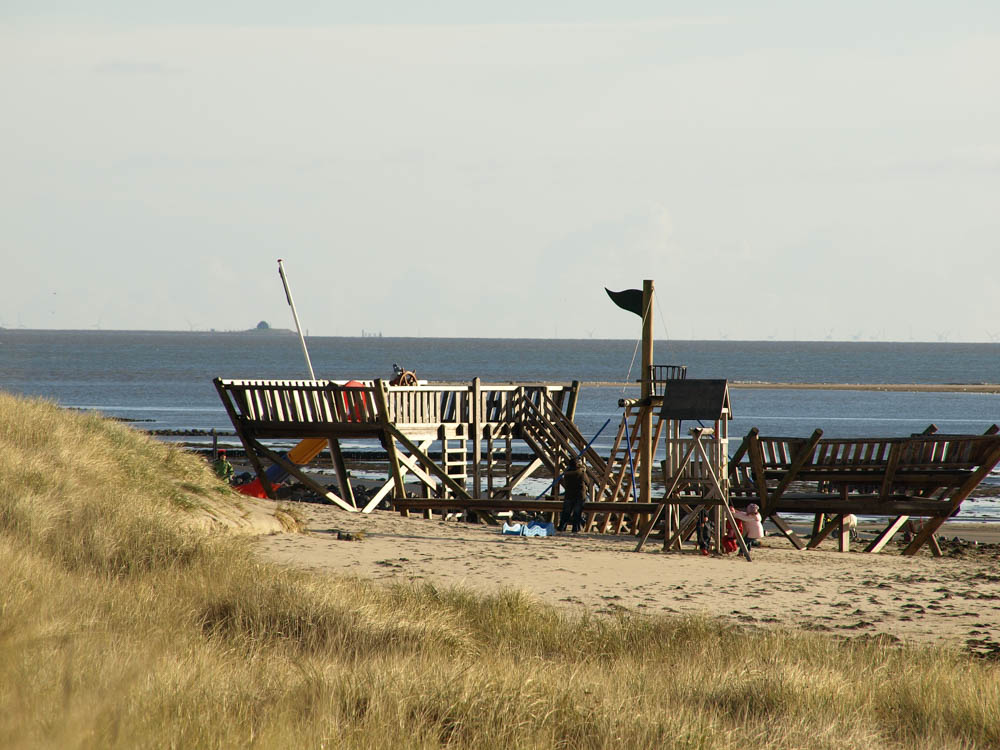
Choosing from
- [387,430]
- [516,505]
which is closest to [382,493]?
[387,430]

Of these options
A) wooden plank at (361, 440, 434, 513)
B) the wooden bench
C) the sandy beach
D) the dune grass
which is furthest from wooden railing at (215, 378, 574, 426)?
the dune grass

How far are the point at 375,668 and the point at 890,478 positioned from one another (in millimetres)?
13928

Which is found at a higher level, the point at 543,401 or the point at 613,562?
the point at 543,401

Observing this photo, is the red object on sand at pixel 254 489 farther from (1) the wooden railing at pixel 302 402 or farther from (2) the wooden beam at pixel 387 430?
(2) the wooden beam at pixel 387 430

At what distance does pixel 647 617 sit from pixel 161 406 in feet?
206

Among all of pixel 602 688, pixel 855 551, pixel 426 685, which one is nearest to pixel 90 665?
pixel 426 685

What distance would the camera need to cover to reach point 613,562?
15.7 meters

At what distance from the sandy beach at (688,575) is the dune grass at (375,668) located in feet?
4.82

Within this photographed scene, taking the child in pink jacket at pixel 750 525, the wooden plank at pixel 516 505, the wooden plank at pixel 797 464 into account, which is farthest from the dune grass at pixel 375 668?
the wooden plank at pixel 797 464

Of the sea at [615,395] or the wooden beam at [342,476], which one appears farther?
the sea at [615,395]

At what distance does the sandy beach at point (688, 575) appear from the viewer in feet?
39.6

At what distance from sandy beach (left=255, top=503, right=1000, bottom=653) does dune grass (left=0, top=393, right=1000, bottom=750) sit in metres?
1.47

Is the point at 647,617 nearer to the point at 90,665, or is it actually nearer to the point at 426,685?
the point at 426,685

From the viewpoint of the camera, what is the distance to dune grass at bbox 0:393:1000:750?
5656 mm
